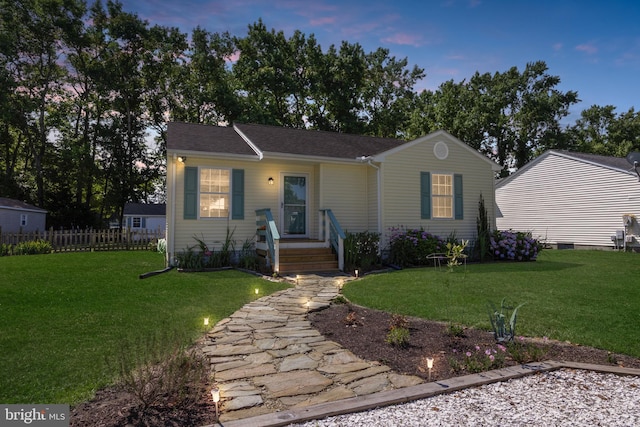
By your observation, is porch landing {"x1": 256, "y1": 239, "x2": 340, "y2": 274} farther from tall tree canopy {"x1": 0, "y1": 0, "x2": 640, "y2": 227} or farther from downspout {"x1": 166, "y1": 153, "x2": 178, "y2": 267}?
tall tree canopy {"x1": 0, "y1": 0, "x2": 640, "y2": 227}

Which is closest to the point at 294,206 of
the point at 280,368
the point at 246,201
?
the point at 246,201

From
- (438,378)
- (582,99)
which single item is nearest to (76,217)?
(438,378)

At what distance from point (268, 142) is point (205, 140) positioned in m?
1.90

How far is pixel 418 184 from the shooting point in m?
12.0

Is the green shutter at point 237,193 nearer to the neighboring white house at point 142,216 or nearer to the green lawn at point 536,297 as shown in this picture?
the green lawn at point 536,297

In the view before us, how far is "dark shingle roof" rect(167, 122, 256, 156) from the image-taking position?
1031 cm

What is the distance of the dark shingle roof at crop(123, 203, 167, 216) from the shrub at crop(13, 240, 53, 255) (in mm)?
15728

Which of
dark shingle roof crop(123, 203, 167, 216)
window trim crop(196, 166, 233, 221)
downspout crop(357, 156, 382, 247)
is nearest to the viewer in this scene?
window trim crop(196, 166, 233, 221)

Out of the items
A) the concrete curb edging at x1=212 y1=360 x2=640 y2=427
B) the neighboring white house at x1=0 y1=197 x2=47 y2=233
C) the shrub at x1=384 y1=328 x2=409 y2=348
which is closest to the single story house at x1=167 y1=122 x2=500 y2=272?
the shrub at x1=384 y1=328 x2=409 y2=348

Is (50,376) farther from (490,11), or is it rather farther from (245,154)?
(490,11)

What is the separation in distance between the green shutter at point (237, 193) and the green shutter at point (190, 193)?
39.7 inches

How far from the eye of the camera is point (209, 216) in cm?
1062

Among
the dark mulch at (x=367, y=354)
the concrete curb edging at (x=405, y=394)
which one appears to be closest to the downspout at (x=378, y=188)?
the dark mulch at (x=367, y=354)

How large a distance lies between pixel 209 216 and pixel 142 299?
4.54 m
